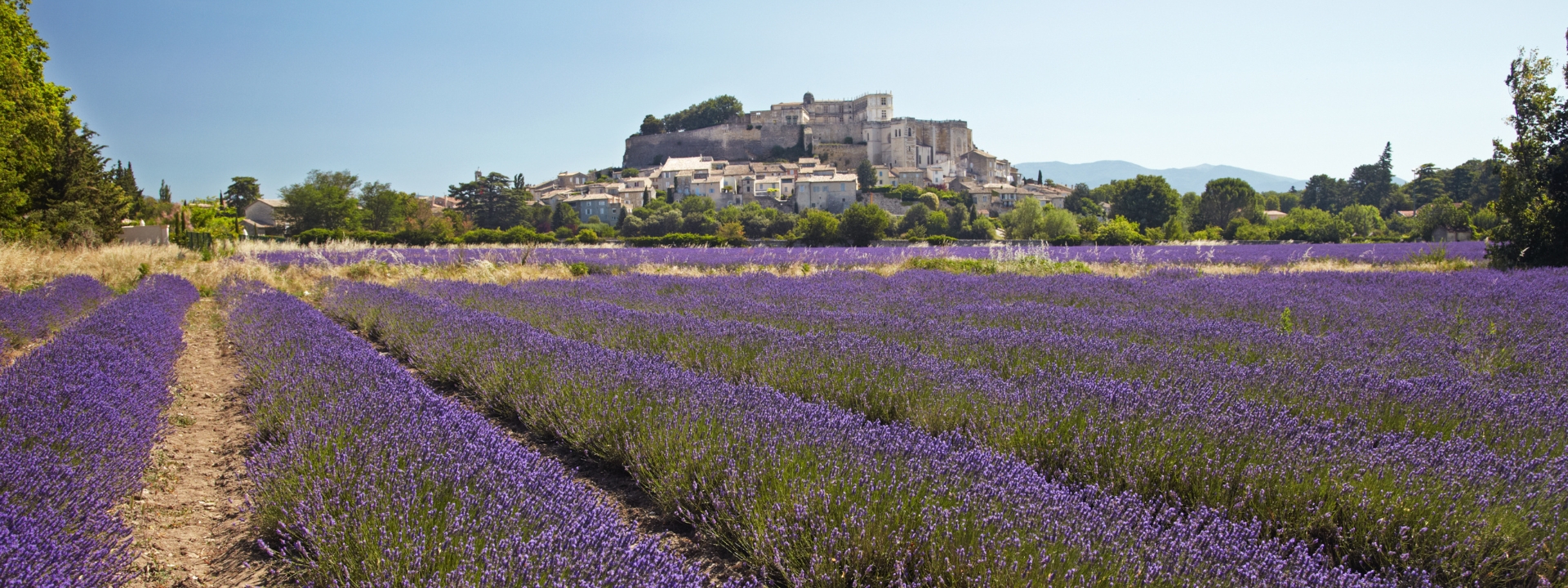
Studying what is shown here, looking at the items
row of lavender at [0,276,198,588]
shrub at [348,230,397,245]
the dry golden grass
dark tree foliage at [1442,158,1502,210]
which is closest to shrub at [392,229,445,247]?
shrub at [348,230,397,245]

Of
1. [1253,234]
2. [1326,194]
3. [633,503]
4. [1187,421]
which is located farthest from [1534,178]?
[1326,194]

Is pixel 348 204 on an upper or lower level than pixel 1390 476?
upper

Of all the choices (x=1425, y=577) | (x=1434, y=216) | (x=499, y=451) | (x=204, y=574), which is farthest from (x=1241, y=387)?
(x=1434, y=216)

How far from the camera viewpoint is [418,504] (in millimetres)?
2123

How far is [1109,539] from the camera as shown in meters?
1.83

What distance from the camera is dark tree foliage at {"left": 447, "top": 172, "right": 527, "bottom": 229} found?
64.4 m

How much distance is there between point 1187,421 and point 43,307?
9.99 m

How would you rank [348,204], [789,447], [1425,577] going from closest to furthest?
[1425,577]
[789,447]
[348,204]

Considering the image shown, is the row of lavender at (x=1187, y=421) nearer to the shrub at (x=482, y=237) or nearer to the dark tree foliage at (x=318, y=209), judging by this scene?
the shrub at (x=482, y=237)

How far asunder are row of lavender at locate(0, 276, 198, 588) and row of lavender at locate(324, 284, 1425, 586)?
62.7 inches

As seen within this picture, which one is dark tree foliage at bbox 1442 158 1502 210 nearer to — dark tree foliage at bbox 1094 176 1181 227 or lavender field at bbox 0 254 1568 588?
dark tree foliage at bbox 1094 176 1181 227

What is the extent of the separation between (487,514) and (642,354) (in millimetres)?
2755

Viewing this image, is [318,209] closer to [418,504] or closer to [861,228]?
[861,228]

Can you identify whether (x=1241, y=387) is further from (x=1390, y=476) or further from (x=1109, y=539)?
(x=1109, y=539)
